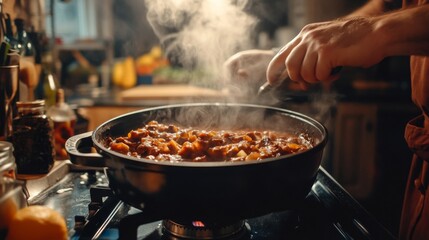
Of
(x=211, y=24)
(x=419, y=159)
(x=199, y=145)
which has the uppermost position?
(x=211, y=24)

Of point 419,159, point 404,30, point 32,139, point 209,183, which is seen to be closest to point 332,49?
point 404,30

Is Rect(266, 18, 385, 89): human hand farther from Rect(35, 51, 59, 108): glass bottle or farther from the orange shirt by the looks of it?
Rect(35, 51, 59, 108): glass bottle

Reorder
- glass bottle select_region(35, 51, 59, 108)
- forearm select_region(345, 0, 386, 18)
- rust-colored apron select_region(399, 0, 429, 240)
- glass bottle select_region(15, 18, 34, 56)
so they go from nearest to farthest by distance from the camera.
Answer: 1. rust-colored apron select_region(399, 0, 429, 240)
2. glass bottle select_region(15, 18, 34, 56)
3. forearm select_region(345, 0, 386, 18)
4. glass bottle select_region(35, 51, 59, 108)

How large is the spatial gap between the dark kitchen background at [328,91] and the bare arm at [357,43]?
1.49m

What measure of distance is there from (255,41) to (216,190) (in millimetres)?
4453

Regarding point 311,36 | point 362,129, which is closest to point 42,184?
point 311,36

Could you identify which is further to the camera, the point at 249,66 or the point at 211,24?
the point at 211,24

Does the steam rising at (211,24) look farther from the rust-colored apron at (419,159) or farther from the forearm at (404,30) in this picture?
the forearm at (404,30)

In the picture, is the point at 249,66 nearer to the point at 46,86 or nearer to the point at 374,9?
the point at 374,9

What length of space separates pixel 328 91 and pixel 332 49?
9.46ft

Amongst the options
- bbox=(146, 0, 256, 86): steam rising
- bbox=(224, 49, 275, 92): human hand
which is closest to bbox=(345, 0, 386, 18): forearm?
bbox=(224, 49, 275, 92): human hand

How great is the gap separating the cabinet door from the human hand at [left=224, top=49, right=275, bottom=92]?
216 cm

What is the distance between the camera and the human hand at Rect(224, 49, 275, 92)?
175 centimetres

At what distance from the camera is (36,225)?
37.2 inches
